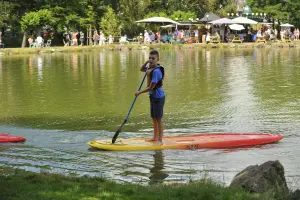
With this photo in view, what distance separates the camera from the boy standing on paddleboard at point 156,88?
11141 millimetres

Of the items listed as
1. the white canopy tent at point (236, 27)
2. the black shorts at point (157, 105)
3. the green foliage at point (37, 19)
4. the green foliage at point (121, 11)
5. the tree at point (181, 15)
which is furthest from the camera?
the tree at point (181, 15)

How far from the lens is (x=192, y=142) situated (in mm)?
11750

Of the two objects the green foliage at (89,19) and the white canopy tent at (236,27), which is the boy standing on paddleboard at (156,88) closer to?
the green foliage at (89,19)

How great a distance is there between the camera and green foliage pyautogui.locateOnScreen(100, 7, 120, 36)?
5212 cm

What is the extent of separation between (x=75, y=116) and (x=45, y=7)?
35.5 meters

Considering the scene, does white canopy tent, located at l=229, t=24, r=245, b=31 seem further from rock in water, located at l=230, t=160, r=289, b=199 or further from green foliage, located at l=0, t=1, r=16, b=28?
rock in water, located at l=230, t=160, r=289, b=199

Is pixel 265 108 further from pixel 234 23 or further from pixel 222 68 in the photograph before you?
pixel 234 23

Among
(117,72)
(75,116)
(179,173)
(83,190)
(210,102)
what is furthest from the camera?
(117,72)

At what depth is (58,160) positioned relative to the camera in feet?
35.9

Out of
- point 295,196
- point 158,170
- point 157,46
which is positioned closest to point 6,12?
point 157,46

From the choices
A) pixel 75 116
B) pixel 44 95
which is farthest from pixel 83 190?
pixel 44 95

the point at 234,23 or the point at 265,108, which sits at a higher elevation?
the point at 234,23

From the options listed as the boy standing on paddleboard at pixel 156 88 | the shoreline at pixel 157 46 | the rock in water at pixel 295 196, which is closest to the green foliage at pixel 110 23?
the shoreline at pixel 157 46

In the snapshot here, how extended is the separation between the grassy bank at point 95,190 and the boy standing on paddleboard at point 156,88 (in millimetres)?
3222
